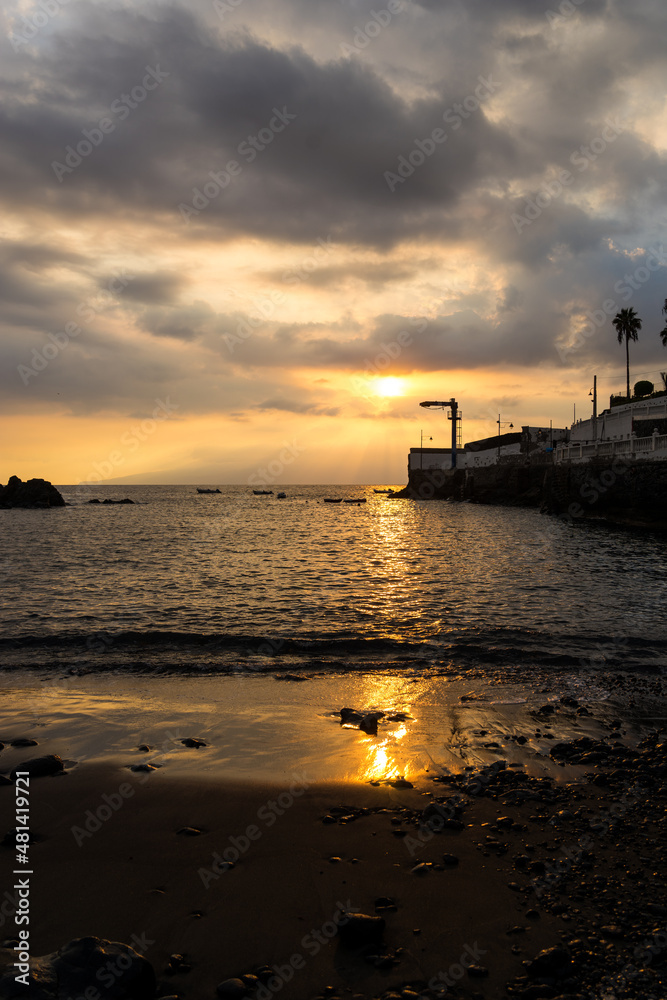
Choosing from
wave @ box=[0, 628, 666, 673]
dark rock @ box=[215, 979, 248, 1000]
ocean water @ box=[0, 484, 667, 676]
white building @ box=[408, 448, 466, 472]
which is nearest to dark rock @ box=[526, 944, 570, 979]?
dark rock @ box=[215, 979, 248, 1000]

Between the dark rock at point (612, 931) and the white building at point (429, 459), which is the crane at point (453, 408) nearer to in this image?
the white building at point (429, 459)

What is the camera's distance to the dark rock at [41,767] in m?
6.37

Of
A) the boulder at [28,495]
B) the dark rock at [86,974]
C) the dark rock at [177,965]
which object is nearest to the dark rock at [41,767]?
the dark rock at [86,974]

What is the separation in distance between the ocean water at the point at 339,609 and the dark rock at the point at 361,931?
7.40 m

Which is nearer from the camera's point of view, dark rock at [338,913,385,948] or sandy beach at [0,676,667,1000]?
sandy beach at [0,676,667,1000]

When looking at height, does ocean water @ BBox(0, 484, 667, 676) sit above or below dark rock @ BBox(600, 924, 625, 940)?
below

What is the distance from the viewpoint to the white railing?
3789cm

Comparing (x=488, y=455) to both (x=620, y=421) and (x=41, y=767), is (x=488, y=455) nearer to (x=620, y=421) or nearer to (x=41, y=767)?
(x=620, y=421)

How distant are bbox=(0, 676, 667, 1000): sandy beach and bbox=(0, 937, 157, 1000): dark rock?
0.03 m

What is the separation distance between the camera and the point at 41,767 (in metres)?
6.42

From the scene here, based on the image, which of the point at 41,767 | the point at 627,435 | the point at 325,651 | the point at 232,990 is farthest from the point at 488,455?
the point at 232,990

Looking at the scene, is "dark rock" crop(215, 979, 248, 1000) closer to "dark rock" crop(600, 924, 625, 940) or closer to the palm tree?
"dark rock" crop(600, 924, 625, 940)

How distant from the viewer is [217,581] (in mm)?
21594

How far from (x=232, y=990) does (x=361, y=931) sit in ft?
2.93
